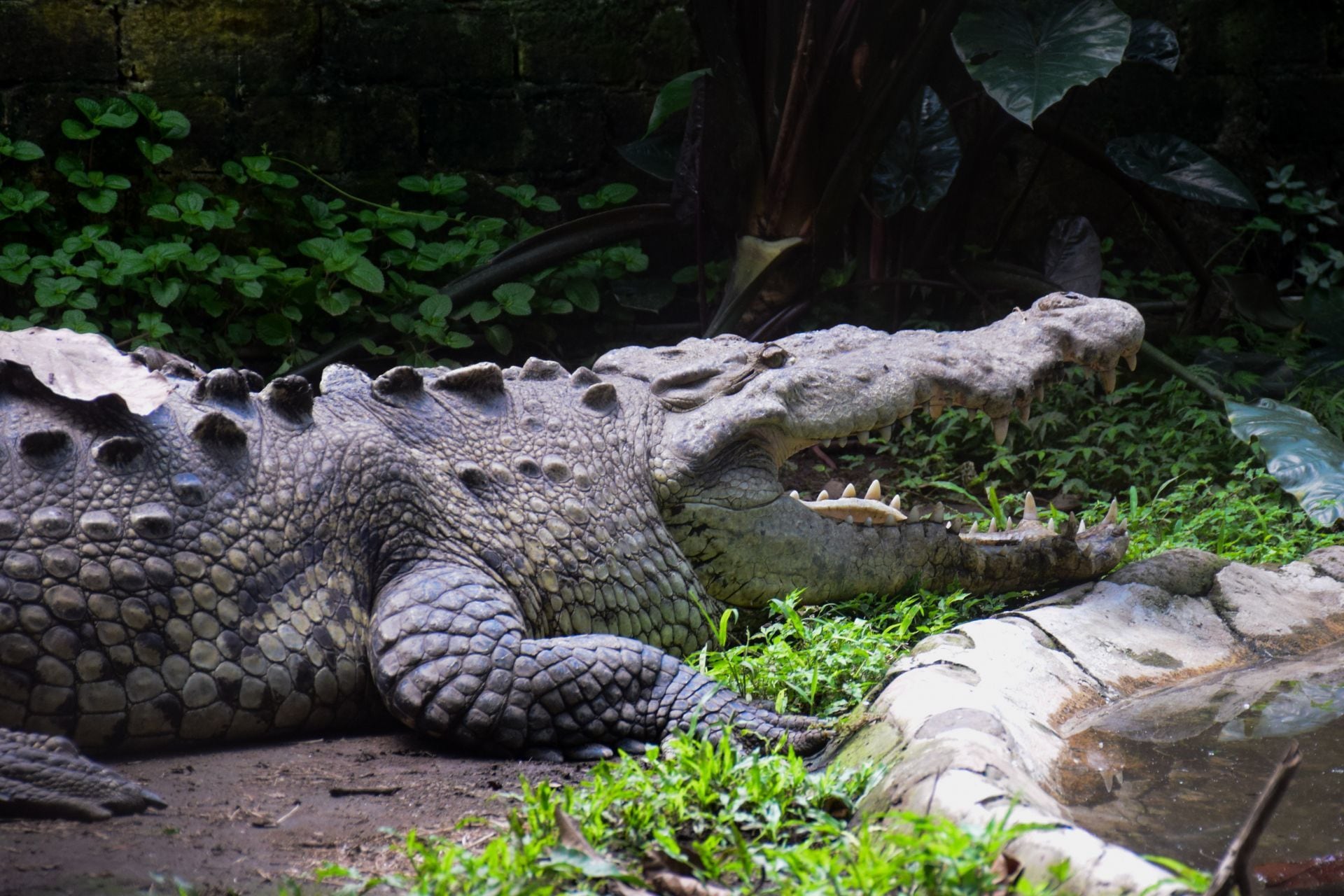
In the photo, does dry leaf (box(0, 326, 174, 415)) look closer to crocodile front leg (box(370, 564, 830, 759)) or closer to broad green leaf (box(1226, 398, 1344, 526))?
crocodile front leg (box(370, 564, 830, 759))

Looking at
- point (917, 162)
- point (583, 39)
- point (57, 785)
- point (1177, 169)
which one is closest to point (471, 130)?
point (583, 39)

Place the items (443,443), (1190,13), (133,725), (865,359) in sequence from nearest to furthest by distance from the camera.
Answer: (133,725)
(443,443)
(865,359)
(1190,13)

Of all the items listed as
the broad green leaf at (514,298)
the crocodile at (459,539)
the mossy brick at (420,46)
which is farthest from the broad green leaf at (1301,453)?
the mossy brick at (420,46)

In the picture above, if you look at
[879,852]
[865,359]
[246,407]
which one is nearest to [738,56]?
[865,359]

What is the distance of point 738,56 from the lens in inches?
216

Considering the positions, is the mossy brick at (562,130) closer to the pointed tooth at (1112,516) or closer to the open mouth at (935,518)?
the open mouth at (935,518)

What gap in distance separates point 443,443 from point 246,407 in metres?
0.49

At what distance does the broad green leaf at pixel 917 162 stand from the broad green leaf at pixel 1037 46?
1.68 feet

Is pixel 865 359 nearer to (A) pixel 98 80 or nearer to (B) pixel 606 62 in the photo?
(B) pixel 606 62

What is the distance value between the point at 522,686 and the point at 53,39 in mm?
4617

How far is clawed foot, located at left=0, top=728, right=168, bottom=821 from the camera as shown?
2.12m

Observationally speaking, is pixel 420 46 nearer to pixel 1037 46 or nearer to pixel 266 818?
pixel 1037 46

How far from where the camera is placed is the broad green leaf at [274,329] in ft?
18.0

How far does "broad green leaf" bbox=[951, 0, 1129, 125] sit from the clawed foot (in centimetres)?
385
